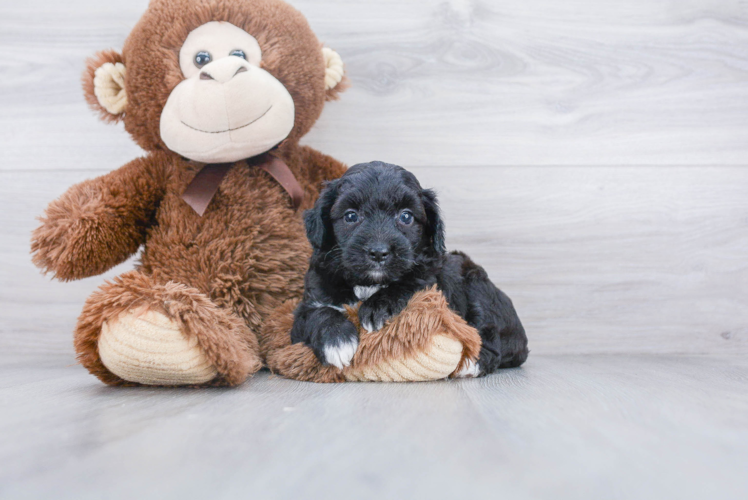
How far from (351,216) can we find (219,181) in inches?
17.4

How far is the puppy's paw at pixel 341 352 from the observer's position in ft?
3.66

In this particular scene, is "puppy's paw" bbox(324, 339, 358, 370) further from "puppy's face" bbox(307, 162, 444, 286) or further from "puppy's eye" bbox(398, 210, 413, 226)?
"puppy's eye" bbox(398, 210, 413, 226)

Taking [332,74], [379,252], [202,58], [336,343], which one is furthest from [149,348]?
[332,74]

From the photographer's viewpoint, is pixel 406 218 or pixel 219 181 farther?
pixel 219 181

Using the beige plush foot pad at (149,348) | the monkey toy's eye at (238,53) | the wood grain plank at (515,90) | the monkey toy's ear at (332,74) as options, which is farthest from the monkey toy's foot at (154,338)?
the wood grain plank at (515,90)

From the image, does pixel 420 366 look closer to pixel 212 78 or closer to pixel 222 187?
pixel 222 187

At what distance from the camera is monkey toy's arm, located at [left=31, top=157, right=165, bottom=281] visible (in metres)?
1.27

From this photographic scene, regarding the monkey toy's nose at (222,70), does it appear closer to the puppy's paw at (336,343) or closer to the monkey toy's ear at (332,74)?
the monkey toy's ear at (332,74)

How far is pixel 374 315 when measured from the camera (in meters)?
1.14

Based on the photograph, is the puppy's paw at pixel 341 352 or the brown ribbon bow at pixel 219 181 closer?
the puppy's paw at pixel 341 352

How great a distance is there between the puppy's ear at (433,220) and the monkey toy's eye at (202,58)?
24.6 inches

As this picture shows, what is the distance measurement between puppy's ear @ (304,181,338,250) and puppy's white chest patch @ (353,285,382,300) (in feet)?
0.38

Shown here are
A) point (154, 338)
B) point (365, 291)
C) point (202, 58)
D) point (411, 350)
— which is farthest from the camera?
point (202, 58)

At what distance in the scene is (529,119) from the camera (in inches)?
72.5
